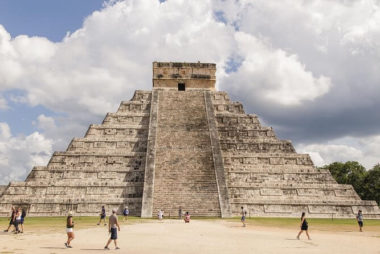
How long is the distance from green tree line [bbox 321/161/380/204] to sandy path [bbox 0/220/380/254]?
28.9 m

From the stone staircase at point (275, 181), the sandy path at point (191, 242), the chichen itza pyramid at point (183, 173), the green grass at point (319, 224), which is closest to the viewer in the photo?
the sandy path at point (191, 242)

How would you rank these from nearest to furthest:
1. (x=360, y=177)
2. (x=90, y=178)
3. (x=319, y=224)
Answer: (x=319, y=224) → (x=90, y=178) → (x=360, y=177)

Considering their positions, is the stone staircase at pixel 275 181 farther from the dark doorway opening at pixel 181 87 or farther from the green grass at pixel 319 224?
the dark doorway opening at pixel 181 87

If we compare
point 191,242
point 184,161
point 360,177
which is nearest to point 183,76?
point 184,161

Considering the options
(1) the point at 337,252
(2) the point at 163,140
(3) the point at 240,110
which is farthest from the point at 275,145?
(1) the point at 337,252

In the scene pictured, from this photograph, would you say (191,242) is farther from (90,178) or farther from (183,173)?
(90,178)

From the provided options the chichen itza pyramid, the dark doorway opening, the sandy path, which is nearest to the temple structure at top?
the dark doorway opening

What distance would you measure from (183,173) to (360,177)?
30270mm

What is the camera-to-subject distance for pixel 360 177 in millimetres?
43688

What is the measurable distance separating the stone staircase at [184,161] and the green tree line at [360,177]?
23.9 m

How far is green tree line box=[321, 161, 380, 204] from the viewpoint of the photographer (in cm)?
4075

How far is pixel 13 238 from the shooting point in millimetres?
11938

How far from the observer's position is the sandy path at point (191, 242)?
9898mm

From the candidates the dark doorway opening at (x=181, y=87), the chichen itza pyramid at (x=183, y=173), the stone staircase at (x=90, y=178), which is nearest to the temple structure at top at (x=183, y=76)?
the dark doorway opening at (x=181, y=87)
